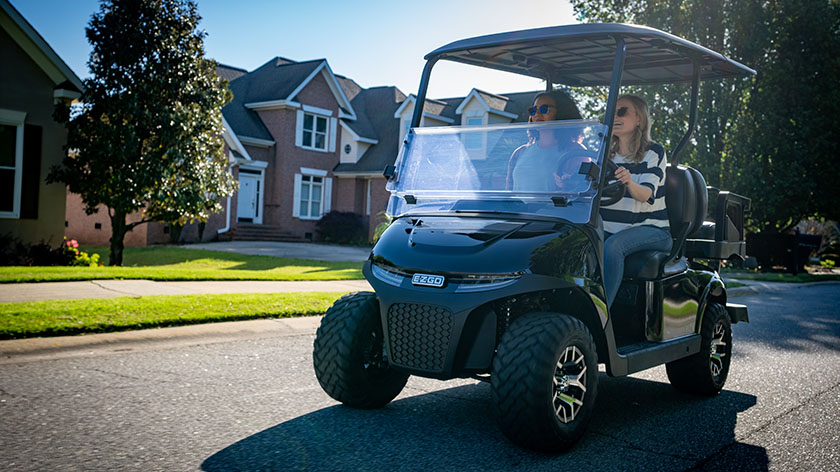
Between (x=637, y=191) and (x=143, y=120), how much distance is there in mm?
13114

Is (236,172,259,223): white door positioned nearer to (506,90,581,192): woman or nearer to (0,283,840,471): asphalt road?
(0,283,840,471): asphalt road

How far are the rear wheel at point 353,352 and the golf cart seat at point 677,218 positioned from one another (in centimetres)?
174

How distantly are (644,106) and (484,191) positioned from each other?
1.53 m

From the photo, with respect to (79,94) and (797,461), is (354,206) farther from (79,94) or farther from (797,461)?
(797,461)

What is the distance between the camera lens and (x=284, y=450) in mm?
3918

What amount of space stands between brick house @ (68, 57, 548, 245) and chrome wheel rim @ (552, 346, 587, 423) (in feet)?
81.3

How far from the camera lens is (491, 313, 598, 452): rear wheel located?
3754 mm

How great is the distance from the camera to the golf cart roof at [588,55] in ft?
15.5

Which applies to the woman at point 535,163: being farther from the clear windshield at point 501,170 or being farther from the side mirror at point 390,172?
the side mirror at point 390,172

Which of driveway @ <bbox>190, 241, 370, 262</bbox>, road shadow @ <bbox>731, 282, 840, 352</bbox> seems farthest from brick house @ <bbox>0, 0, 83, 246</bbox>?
road shadow @ <bbox>731, 282, 840, 352</bbox>

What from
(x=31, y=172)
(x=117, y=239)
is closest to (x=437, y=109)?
(x=117, y=239)

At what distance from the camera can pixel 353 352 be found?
4.36 meters

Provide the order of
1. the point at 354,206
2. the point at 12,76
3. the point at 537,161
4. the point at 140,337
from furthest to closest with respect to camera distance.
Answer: the point at 354,206, the point at 12,76, the point at 140,337, the point at 537,161

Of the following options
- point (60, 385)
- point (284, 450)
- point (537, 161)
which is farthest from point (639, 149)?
point (60, 385)
